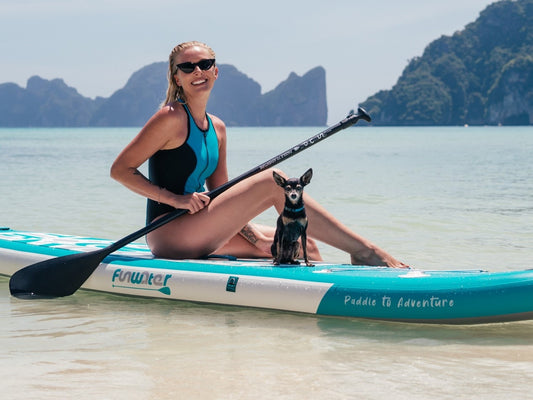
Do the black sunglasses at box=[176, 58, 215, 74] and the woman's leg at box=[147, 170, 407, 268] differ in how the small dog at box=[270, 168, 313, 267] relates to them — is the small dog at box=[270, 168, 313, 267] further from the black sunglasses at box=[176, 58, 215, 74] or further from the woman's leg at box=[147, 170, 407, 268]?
the black sunglasses at box=[176, 58, 215, 74]

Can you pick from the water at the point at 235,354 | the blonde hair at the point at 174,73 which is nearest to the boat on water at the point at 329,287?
the water at the point at 235,354

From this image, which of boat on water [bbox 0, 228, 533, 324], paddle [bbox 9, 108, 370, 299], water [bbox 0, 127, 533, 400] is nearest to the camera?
water [bbox 0, 127, 533, 400]

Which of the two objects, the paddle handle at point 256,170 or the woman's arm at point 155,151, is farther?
the paddle handle at point 256,170

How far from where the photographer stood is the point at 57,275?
4594mm

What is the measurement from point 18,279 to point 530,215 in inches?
296

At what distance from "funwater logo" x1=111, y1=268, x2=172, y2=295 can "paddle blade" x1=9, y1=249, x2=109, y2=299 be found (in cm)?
17

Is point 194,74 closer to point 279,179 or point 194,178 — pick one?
point 194,178

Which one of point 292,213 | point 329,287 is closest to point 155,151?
point 292,213

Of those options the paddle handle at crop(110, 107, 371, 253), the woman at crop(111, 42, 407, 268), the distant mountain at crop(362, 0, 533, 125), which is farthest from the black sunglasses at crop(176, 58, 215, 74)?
the distant mountain at crop(362, 0, 533, 125)

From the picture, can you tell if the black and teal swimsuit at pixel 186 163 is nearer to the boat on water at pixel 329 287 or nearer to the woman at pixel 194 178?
the woman at pixel 194 178

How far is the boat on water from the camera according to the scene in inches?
144

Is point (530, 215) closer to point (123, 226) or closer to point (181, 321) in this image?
point (123, 226)

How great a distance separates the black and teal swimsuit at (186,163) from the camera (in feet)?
13.8

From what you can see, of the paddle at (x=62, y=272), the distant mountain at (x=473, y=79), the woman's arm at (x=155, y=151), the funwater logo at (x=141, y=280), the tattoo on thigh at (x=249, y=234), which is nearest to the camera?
the woman's arm at (x=155, y=151)
